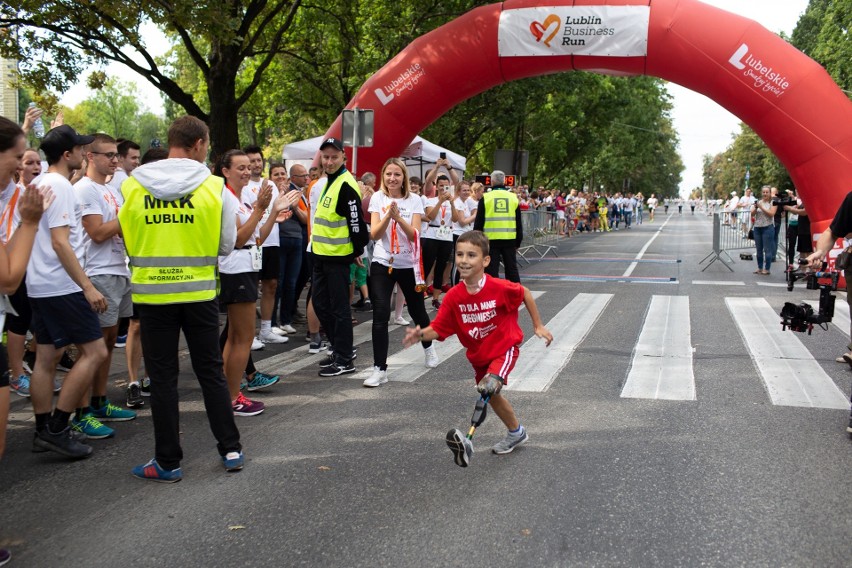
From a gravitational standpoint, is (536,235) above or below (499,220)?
below

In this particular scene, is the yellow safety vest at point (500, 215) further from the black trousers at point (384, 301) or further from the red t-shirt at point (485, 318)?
the red t-shirt at point (485, 318)

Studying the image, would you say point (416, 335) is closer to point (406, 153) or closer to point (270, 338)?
point (270, 338)

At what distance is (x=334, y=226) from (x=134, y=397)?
2.12m

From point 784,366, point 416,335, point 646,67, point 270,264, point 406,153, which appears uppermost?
point 646,67

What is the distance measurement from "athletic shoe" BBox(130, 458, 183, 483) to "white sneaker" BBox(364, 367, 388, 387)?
231 cm

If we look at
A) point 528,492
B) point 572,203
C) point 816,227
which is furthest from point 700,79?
point 572,203

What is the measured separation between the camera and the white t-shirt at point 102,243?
5.16 m

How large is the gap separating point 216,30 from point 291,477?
34.3ft

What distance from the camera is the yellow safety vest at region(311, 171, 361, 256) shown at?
6.76 meters

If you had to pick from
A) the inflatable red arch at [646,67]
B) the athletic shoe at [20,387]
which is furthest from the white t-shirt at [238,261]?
the inflatable red arch at [646,67]

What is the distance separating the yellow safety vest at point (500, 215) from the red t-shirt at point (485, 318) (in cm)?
635

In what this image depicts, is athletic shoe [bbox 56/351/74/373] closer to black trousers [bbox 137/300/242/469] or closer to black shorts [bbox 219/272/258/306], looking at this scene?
black shorts [bbox 219/272/258/306]

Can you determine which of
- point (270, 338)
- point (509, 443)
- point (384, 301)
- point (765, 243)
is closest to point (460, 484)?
point (509, 443)

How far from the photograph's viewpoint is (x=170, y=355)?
436 centimetres
